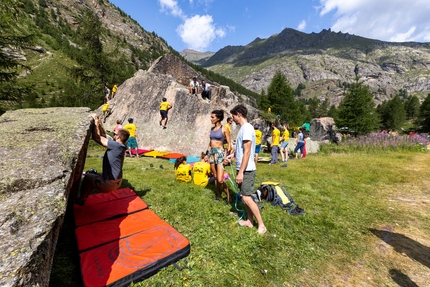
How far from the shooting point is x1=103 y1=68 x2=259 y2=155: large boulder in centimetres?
1556

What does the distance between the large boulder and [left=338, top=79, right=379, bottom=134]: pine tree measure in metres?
19.0

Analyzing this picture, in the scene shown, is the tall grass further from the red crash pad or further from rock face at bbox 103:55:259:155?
the red crash pad

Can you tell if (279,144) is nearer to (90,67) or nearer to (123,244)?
(123,244)

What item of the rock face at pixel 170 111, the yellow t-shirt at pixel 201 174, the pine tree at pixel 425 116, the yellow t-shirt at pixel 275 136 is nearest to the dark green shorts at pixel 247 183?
the yellow t-shirt at pixel 201 174

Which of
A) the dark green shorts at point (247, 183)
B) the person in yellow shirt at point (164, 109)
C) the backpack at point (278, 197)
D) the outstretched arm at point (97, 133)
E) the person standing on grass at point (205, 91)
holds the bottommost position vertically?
the backpack at point (278, 197)

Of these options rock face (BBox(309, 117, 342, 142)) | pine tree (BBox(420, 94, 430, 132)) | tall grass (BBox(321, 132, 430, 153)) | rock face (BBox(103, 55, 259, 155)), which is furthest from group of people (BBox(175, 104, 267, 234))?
pine tree (BBox(420, 94, 430, 132))

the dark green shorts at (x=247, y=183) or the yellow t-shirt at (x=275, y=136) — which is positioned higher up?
the yellow t-shirt at (x=275, y=136)

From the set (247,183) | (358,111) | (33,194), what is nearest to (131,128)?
(247,183)

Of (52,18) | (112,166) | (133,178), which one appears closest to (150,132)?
(133,178)

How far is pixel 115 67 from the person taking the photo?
27.8 meters

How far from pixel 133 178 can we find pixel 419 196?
1083cm

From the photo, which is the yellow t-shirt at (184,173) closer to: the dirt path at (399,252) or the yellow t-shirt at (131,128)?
the dirt path at (399,252)

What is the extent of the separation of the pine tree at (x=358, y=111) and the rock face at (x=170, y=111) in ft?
61.9

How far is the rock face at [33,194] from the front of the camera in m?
1.84
